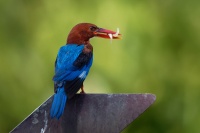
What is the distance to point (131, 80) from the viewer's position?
472 cm

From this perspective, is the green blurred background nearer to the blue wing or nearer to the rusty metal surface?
the blue wing

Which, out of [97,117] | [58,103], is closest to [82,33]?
[58,103]

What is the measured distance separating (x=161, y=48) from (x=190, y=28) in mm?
322

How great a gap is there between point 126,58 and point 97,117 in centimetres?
206

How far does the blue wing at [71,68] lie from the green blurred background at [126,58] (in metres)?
0.90

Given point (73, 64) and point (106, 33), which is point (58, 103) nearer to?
point (73, 64)

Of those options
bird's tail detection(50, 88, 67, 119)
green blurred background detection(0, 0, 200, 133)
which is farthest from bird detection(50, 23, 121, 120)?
green blurred background detection(0, 0, 200, 133)

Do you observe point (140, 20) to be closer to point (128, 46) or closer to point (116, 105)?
point (128, 46)

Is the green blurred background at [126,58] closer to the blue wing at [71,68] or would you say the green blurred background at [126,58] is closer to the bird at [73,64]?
the bird at [73,64]

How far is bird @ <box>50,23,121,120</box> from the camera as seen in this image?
3.12 metres

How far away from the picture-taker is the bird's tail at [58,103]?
2662 millimetres

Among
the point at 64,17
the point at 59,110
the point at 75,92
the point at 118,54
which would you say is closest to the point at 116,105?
the point at 59,110

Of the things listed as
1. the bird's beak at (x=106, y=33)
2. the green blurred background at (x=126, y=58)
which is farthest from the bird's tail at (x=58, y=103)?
the green blurred background at (x=126, y=58)

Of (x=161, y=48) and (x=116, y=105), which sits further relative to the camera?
(x=161, y=48)
